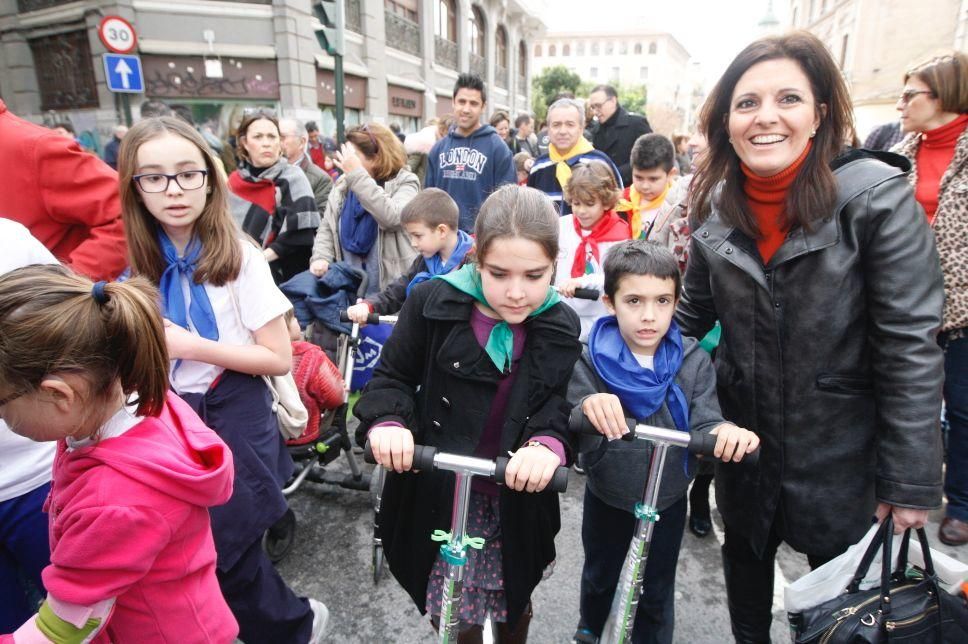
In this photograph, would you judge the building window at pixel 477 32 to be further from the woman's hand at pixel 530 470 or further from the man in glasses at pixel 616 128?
the woman's hand at pixel 530 470

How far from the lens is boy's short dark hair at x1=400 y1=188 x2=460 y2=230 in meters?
3.14

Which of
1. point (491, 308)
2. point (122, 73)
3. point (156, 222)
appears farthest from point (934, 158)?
point (122, 73)

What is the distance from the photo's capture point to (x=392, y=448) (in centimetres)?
146

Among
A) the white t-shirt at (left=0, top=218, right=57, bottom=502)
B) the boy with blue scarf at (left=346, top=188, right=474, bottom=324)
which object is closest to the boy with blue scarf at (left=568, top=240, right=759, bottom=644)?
the boy with blue scarf at (left=346, top=188, right=474, bottom=324)

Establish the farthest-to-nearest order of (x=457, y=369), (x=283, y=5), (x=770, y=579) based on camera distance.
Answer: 1. (x=283, y=5)
2. (x=770, y=579)
3. (x=457, y=369)

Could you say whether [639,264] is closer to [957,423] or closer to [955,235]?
[955,235]

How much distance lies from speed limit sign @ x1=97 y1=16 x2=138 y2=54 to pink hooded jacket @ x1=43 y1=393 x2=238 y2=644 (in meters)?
9.71

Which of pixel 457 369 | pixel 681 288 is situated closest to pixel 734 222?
pixel 681 288

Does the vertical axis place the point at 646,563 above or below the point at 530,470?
below

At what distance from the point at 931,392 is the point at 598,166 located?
247 cm

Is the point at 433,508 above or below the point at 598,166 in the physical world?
below

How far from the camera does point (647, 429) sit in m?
1.52

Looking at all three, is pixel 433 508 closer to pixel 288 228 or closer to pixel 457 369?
pixel 457 369

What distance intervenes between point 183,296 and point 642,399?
1625mm
